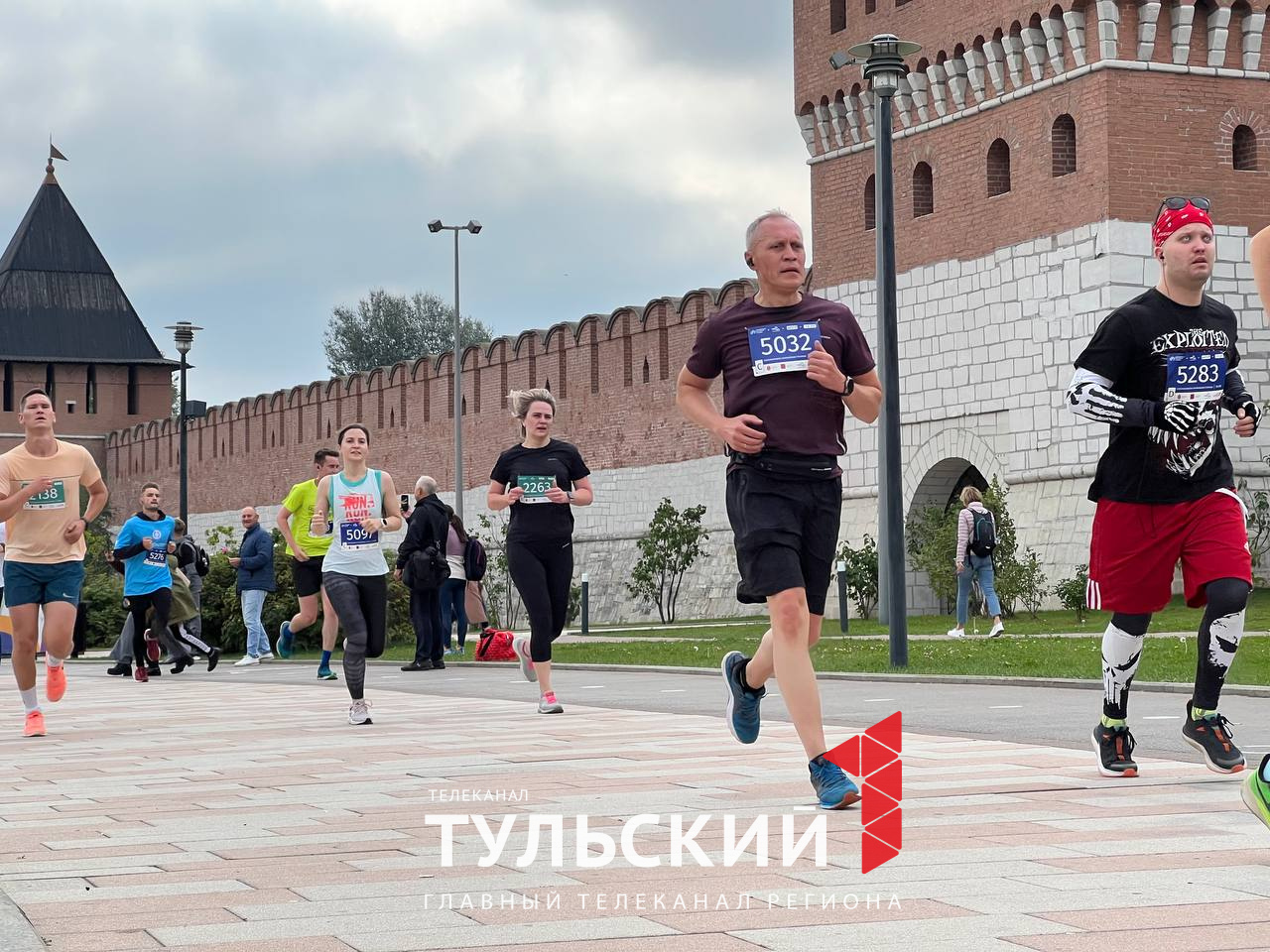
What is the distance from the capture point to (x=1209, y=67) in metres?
30.7

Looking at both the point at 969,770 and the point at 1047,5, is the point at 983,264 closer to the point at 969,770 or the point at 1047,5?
the point at 1047,5

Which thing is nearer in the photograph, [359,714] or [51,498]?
[51,498]

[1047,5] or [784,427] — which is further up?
[1047,5]

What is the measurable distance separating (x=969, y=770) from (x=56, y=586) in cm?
571

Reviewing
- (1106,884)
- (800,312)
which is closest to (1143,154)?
(800,312)

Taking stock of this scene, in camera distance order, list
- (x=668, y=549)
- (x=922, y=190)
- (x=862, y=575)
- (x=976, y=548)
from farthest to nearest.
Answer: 1. (x=668, y=549)
2. (x=922, y=190)
3. (x=862, y=575)
4. (x=976, y=548)

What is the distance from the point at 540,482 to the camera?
11.9 m

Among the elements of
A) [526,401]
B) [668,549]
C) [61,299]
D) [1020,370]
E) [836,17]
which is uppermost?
[61,299]

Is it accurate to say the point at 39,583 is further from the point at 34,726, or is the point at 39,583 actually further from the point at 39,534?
the point at 34,726

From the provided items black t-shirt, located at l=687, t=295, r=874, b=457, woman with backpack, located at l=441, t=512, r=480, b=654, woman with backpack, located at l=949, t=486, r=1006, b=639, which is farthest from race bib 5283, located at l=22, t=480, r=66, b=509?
woman with backpack, located at l=949, t=486, r=1006, b=639

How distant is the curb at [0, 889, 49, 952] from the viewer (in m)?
4.35

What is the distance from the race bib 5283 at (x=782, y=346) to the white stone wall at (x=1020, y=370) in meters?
23.5

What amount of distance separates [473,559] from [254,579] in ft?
10.9

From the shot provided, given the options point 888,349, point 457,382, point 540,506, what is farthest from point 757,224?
point 457,382
